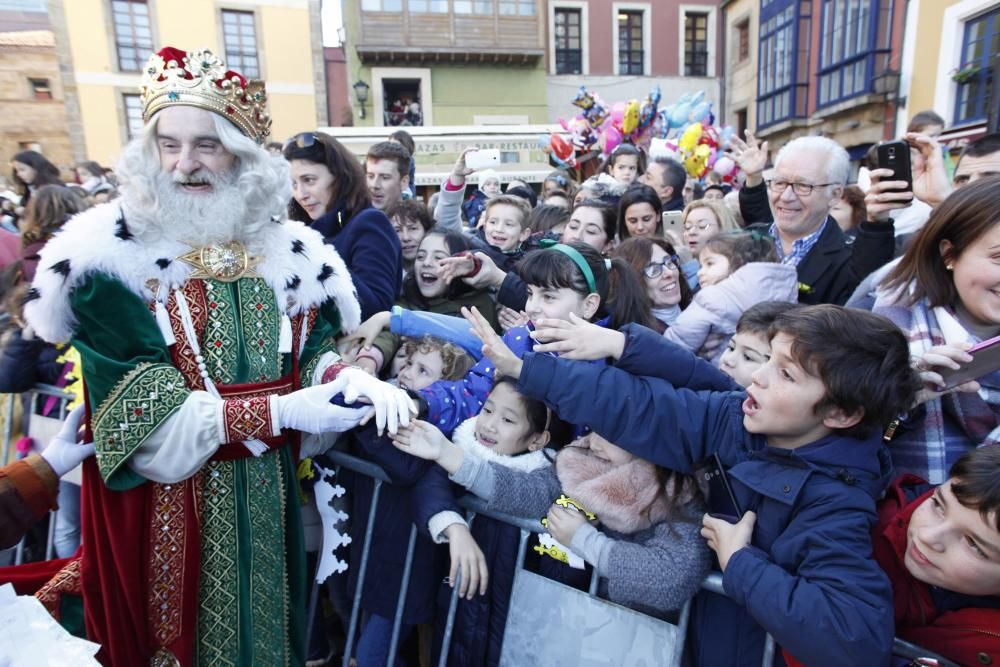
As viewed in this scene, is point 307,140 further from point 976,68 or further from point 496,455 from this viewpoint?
point 976,68

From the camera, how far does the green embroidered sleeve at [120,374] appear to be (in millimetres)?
1484

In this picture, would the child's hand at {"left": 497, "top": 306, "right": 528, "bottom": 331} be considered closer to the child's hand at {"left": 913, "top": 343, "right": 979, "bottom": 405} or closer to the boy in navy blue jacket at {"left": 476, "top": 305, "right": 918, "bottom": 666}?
the boy in navy blue jacket at {"left": 476, "top": 305, "right": 918, "bottom": 666}

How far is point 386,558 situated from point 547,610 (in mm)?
616

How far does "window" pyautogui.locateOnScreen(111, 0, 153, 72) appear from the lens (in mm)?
16906

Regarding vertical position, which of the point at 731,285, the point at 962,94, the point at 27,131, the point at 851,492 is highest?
the point at 27,131

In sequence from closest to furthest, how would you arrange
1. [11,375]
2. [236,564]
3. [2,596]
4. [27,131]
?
[2,596] < [236,564] < [11,375] < [27,131]

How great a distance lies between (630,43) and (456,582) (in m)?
23.3

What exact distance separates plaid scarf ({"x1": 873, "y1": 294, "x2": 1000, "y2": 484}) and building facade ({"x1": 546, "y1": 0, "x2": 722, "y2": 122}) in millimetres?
20682

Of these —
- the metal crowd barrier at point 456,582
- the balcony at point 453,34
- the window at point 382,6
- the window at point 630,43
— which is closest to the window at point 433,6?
the balcony at point 453,34

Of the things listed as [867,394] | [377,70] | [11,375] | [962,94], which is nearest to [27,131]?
[377,70]

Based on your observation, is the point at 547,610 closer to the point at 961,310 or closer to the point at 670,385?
the point at 670,385

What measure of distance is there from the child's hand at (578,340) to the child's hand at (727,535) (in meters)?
0.51

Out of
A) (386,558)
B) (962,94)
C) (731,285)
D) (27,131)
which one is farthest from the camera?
(27,131)

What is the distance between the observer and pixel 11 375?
2.58m
